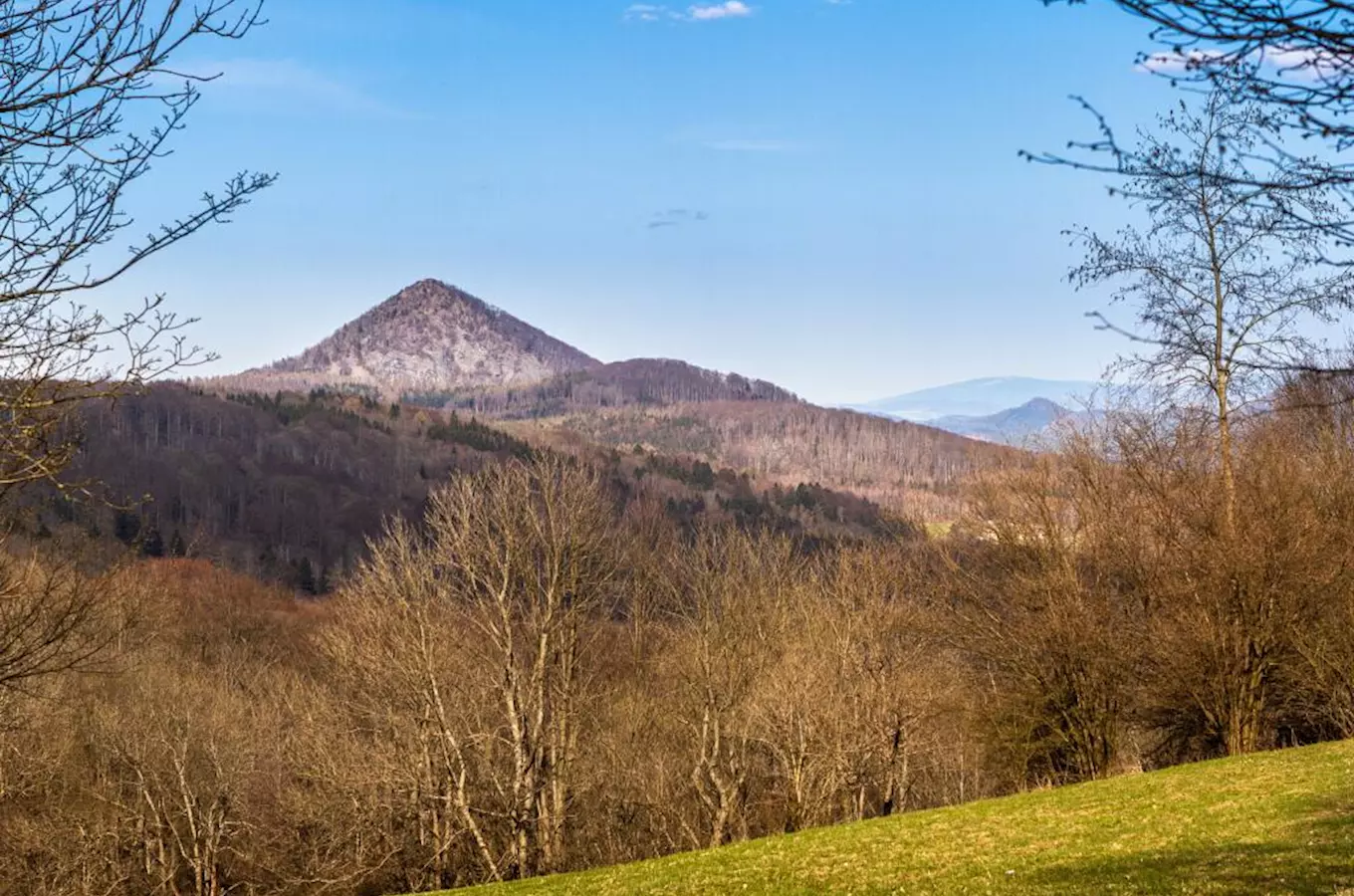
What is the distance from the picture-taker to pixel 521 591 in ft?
110

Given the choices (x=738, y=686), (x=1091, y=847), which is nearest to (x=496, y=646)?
(x=738, y=686)

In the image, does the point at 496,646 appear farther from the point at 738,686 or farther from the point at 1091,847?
the point at 1091,847

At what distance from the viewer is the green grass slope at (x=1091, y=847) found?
12.7 meters

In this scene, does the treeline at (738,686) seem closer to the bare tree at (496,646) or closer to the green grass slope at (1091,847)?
the bare tree at (496,646)

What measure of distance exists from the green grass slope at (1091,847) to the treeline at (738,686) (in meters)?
6.06

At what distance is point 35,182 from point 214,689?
5321 cm

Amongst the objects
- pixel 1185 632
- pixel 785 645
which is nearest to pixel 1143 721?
pixel 1185 632

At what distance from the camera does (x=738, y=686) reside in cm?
3628

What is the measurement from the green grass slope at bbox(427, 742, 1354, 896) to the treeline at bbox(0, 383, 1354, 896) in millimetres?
6060

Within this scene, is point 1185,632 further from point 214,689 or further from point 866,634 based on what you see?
point 214,689

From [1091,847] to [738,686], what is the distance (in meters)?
21.4

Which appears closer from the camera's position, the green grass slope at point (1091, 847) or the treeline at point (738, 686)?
the green grass slope at point (1091, 847)

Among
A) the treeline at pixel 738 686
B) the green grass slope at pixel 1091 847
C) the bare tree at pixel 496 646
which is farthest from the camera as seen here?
the bare tree at pixel 496 646

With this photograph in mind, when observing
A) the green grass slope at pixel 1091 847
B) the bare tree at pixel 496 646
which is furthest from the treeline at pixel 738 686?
the green grass slope at pixel 1091 847
